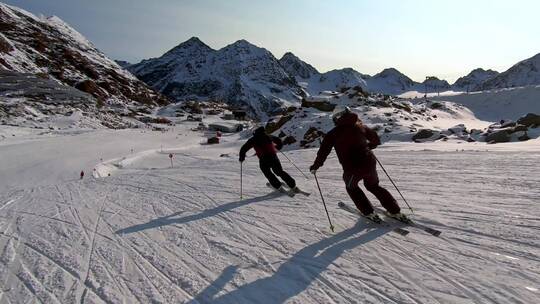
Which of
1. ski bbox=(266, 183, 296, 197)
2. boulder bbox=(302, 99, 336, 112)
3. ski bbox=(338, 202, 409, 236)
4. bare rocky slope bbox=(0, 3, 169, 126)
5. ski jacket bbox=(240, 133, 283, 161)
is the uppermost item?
bare rocky slope bbox=(0, 3, 169, 126)

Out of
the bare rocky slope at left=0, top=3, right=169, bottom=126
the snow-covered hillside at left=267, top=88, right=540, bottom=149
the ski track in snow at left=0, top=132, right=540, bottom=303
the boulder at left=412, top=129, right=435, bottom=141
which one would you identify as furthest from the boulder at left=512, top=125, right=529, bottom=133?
the bare rocky slope at left=0, top=3, right=169, bottom=126

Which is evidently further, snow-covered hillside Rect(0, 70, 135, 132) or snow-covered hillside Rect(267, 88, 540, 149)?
snow-covered hillside Rect(0, 70, 135, 132)

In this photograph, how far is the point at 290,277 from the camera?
16.9 ft

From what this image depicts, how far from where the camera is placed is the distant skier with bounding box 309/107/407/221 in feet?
21.9

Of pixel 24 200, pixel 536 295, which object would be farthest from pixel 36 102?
pixel 536 295

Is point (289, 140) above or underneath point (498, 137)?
underneath

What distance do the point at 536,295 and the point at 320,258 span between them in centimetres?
239

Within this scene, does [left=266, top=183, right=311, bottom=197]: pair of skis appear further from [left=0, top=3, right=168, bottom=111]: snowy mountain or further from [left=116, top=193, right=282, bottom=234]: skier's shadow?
[left=0, top=3, right=168, bottom=111]: snowy mountain

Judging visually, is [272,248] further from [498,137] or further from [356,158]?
[498,137]

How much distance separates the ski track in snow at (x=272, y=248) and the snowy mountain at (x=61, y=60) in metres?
83.7

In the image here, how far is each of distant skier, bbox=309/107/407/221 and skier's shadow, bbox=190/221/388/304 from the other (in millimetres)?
530

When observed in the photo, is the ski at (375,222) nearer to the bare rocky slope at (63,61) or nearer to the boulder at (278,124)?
the boulder at (278,124)

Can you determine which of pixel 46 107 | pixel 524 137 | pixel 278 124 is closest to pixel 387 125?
pixel 524 137

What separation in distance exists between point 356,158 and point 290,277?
7.55ft
